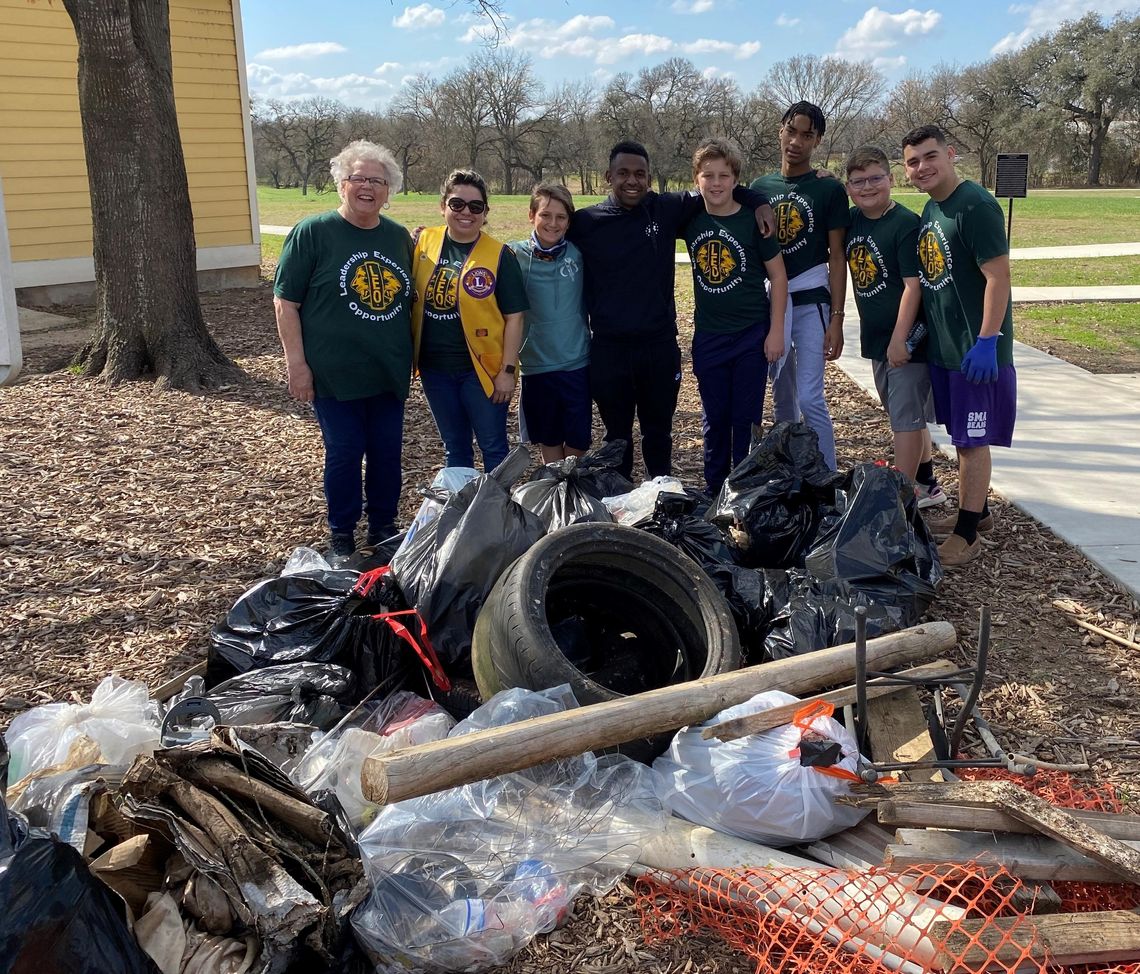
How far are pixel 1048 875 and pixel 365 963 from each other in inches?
67.4

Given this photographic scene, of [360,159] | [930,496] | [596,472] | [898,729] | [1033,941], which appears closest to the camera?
[1033,941]

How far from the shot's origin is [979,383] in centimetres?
454

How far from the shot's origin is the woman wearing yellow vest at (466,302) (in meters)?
4.64

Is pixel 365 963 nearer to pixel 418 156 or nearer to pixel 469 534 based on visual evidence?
pixel 469 534

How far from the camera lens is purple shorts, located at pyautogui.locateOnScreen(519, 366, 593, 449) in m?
5.04

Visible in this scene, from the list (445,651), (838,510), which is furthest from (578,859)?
(838,510)

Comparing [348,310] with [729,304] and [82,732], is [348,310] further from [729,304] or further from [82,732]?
[82,732]

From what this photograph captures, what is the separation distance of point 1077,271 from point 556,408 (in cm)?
1417

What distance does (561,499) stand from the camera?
428 cm

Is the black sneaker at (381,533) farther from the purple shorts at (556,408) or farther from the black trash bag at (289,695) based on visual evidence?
the black trash bag at (289,695)

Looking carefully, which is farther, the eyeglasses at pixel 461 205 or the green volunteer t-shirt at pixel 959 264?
the eyeglasses at pixel 461 205

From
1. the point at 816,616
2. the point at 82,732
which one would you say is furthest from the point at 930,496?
the point at 82,732

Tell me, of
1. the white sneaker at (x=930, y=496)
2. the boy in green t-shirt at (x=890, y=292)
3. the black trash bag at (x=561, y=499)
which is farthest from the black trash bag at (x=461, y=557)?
the white sneaker at (x=930, y=496)

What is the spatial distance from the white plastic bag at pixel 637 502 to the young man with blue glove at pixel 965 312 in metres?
1.40
